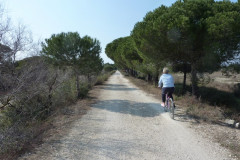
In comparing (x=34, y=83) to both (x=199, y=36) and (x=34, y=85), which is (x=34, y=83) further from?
(x=199, y=36)

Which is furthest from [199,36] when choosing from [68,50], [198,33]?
[68,50]

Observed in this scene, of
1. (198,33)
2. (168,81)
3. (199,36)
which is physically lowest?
(168,81)

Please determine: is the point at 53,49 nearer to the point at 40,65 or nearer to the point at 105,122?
the point at 40,65

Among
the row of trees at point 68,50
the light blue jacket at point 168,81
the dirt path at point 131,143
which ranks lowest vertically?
the dirt path at point 131,143

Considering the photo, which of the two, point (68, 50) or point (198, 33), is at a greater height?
point (198, 33)

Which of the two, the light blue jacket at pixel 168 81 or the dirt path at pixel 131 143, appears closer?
the dirt path at pixel 131 143

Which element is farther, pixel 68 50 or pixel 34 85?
pixel 68 50

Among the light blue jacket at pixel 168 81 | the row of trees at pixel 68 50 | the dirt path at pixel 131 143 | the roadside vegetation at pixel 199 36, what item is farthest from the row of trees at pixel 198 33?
the dirt path at pixel 131 143

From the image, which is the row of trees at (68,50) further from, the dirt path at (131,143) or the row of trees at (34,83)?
the dirt path at (131,143)

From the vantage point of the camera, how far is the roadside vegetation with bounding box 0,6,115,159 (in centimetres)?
462

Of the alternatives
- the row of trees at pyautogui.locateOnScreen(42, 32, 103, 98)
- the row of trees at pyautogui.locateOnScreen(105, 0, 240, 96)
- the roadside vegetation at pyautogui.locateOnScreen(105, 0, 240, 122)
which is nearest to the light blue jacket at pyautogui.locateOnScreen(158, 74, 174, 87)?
the roadside vegetation at pyautogui.locateOnScreen(105, 0, 240, 122)

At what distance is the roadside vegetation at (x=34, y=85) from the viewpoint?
15.2ft

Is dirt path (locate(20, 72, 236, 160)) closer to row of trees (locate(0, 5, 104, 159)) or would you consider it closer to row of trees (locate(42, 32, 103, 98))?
row of trees (locate(0, 5, 104, 159))

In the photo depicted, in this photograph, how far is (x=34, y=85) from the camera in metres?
6.07
